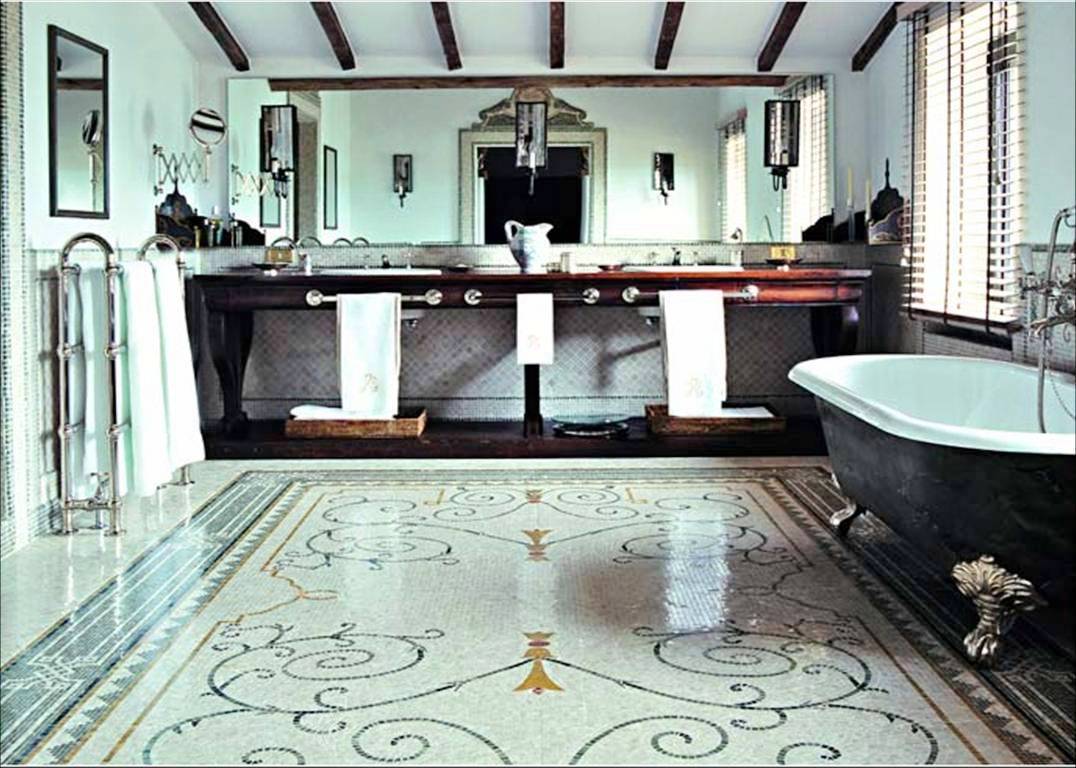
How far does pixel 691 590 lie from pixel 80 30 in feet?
→ 10.4

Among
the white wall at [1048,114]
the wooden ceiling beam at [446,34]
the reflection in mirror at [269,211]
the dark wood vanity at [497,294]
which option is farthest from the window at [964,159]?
the reflection in mirror at [269,211]

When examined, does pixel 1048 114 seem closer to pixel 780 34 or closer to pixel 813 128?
pixel 780 34

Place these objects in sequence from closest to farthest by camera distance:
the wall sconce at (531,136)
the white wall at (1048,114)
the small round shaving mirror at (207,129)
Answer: the white wall at (1048,114)
the small round shaving mirror at (207,129)
the wall sconce at (531,136)

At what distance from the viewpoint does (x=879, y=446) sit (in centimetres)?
364

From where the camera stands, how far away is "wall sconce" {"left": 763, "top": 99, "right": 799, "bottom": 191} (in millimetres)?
6469

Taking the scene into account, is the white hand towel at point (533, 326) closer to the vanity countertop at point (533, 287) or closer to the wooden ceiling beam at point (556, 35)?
the vanity countertop at point (533, 287)

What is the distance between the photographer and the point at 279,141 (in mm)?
6496

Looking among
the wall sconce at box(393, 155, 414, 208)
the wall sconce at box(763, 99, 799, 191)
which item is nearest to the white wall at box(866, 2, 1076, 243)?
the wall sconce at box(763, 99, 799, 191)

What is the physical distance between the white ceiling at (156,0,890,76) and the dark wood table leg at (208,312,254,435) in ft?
4.39

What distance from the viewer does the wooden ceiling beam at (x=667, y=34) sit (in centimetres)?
591

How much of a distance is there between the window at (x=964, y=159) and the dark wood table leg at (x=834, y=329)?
284 millimetres

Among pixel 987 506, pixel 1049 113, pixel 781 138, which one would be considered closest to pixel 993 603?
pixel 987 506

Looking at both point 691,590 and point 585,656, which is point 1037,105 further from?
point 585,656

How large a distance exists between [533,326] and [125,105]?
2.03 m
